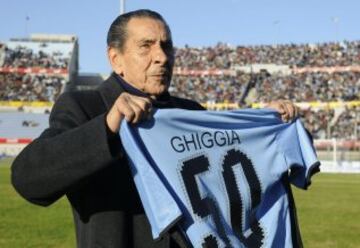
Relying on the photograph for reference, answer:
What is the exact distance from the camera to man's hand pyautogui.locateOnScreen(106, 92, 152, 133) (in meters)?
2.39

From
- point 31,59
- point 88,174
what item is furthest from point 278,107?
point 31,59

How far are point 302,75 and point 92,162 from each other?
59.6m

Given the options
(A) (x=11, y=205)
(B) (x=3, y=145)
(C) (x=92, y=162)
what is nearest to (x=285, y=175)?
(C) (x=92, y=162)

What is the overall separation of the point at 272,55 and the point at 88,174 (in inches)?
2587

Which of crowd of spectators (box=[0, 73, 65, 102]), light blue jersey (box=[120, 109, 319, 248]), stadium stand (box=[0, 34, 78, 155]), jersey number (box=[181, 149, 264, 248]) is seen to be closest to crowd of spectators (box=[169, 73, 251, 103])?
stadium stand (box=[0, 34, 78, 155])

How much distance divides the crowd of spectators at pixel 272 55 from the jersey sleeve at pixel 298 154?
58.8 metres

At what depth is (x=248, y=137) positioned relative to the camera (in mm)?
3176

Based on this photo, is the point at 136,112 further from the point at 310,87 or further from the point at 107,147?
the point at 310,87

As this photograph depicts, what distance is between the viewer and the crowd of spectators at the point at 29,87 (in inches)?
2174

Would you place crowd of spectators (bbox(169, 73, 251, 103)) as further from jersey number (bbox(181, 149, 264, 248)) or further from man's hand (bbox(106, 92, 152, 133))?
man's hand (bbox(106, 92, 152, 133))

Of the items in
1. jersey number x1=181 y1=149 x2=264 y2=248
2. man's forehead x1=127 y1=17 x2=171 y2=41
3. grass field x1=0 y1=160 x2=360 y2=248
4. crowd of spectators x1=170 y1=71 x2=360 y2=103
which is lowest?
crowd of spectators x1=170 y1=71 x2=360 y2=103

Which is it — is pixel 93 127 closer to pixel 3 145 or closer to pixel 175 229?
pixel 175 229

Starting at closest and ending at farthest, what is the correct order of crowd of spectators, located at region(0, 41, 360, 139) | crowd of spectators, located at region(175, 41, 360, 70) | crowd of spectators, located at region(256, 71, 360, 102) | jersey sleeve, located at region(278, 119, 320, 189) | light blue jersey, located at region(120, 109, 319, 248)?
1. light blue jersey, located at region(120, 109, 319, 248)
2. jersey sleeve, located at region(278, 119, 320, 189)
3. crowd of spectators, located at region(0, 41, 360, 139)
4. crowd of spectators, located at region(256, 71, 360, 102)
5. crowd of spectators, located at region(175, 41, 360, 70)

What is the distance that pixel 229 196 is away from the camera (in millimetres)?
2885
